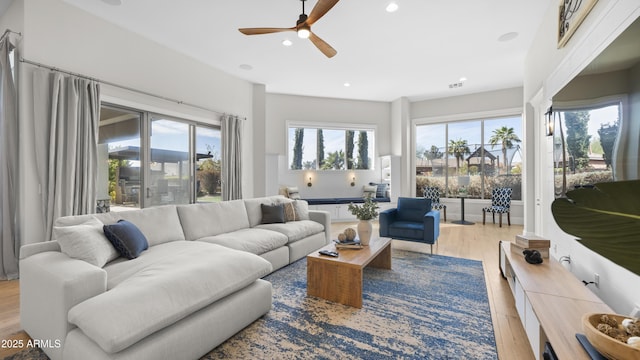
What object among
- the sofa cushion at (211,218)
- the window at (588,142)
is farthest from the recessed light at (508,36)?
the sofa cushion at (211,218)

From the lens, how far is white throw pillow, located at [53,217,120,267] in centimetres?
187

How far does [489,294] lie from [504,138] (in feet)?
17.0

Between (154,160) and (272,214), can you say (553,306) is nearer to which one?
(272,214)

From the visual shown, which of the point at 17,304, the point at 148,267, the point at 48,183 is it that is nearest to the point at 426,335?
the point at 148,267

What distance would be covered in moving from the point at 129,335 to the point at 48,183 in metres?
2.85

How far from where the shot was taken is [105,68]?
11.7 feet

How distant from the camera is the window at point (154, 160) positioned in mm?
3807

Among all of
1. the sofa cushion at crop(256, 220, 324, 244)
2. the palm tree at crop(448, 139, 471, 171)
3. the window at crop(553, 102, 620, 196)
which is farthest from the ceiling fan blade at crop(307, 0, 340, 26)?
the palm tree at crop(448, 139, 471, 171)

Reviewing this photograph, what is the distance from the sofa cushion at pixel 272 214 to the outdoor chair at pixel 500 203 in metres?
4.99

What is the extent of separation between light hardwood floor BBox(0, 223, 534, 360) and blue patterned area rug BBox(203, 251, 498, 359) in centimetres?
8

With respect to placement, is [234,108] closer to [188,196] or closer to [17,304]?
[188,196]

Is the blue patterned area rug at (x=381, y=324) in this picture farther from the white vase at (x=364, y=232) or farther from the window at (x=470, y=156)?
the window at (x=470, y=156)

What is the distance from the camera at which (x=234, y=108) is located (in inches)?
218

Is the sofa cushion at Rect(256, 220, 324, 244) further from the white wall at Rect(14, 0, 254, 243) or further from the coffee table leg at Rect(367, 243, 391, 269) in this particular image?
the white wall at Rect(14, 0, 254, 243)
